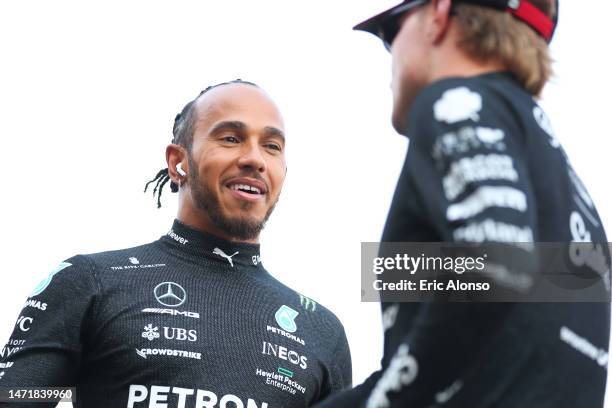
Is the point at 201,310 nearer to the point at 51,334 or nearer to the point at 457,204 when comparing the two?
the point at 51,334

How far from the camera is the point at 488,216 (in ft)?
7.83

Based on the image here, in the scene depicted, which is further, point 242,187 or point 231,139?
point 231,139

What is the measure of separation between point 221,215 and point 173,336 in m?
0.90

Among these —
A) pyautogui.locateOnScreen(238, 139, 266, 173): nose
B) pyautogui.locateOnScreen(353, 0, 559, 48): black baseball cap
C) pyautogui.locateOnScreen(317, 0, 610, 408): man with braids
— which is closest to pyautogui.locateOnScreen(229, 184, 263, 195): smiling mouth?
pyautogui.locateOnScreen(238, 139, 266, 173): nose

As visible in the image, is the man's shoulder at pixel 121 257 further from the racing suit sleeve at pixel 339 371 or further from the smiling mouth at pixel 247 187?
the racing suit sleeve at pixel 339 371

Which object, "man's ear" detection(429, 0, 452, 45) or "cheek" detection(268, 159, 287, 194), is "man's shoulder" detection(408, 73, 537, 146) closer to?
"man's ear" detection(429, 0, 452, 45)

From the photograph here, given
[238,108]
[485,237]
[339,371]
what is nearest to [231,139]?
[238,108]

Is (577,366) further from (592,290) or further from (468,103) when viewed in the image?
(468,103)

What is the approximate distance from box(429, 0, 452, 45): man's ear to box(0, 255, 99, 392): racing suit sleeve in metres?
2.73

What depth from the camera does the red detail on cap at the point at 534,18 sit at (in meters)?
2.99

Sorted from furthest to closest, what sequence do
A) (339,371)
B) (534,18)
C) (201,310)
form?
(339,371)
(201,310)
(534,18)

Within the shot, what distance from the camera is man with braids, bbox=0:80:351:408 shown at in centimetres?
475

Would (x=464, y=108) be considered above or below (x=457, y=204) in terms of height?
above

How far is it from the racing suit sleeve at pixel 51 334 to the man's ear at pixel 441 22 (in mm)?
2730
